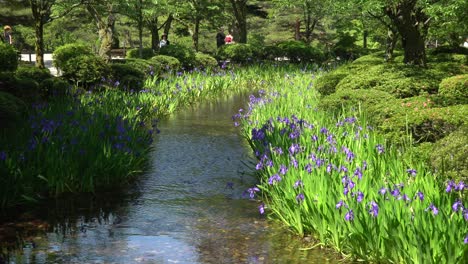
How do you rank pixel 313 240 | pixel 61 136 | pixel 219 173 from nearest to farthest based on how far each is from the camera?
1. pixel 313 240
2. pixel 61 136
3. pixel 219 173

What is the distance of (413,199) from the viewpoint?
Result: 4492mm

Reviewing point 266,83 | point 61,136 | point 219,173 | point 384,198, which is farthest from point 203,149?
point 266,83

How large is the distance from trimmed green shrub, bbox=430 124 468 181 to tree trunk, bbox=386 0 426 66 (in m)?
9.06

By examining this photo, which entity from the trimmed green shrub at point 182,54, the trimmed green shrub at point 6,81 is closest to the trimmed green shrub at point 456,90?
the trimmed green shrub at point 6,81

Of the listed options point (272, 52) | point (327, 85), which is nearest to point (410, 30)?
point (327, 85)

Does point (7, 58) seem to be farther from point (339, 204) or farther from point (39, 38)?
point (339, 204)

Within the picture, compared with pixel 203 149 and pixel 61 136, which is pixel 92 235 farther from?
pixel 203 149

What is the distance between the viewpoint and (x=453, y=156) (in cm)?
566

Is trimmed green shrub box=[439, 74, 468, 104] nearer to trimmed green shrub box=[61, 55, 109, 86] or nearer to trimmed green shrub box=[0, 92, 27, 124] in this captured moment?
trimmed green shrub box=[0, 92, 27, 124]

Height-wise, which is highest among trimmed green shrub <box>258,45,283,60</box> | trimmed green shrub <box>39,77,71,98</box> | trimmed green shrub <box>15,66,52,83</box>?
trimmed green shrub <box>258,45,283,60</box>

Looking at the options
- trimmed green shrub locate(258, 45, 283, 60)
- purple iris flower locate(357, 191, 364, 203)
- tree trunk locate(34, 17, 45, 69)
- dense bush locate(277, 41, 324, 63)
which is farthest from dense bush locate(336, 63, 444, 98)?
dense bush locate(277, 41, 324, 63)

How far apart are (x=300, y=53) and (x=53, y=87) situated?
1959 cm

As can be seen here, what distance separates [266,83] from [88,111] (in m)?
10.9

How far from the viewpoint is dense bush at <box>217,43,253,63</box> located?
25531 millimetres
